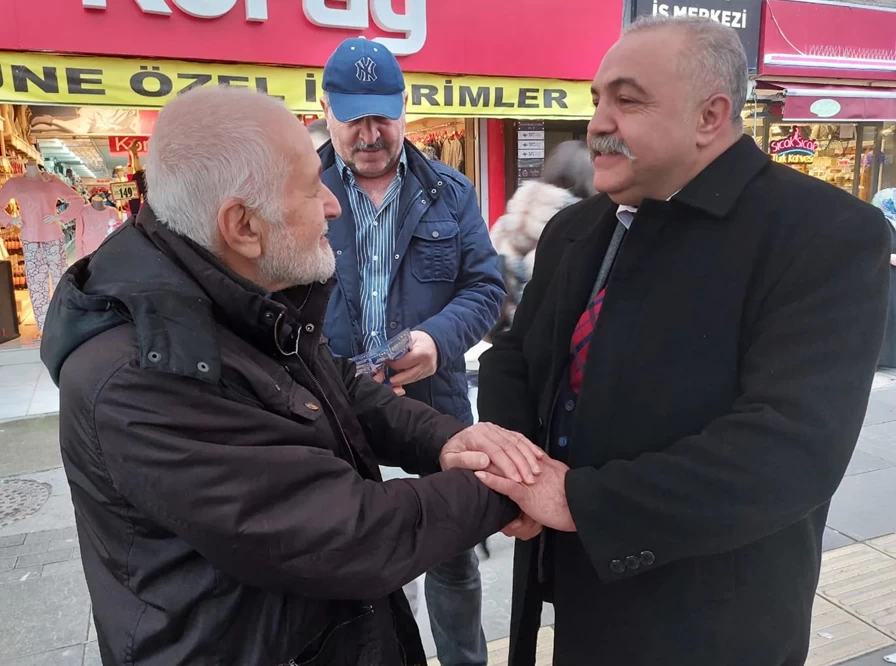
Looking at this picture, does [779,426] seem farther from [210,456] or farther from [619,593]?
[210,456]

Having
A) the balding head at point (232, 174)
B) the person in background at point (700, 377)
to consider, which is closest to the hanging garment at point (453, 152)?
the person in background at point (700, 377)

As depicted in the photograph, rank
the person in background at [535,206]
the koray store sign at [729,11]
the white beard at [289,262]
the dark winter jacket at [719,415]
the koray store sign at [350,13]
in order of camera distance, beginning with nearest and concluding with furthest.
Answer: the dark winter jacket at [719,415] < the white beard at [289,262] < the person in background at [535,206] < the koray store sign at [350,13] < the koray store sign at [729,11]

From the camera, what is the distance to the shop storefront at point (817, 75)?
302 inches

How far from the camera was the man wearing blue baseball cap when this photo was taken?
2449 millimetres

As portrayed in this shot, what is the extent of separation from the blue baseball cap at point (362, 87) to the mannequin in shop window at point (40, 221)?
6.59 m

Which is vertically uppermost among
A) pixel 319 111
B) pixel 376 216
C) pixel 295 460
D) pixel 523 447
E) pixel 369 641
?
pixel 319 111

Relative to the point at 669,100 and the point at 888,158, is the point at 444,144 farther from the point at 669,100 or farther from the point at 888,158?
the point at 888,158

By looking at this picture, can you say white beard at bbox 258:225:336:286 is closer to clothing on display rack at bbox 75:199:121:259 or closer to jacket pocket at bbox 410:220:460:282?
jacket pocket at bbox 410:220:460:282

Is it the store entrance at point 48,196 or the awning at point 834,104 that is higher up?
the awning at point 834,104

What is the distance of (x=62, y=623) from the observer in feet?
9.84

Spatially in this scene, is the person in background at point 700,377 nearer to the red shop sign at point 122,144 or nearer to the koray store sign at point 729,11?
the koray store sign at point 729,11

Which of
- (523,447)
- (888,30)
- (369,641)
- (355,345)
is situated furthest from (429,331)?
(888,30)

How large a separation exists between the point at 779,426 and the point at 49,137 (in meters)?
9.36

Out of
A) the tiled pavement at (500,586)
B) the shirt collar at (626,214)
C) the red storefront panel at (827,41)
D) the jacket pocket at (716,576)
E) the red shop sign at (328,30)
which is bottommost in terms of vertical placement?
the tiled pavement at (500,586)
